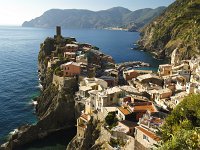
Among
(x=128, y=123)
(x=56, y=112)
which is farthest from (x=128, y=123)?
(x=56, y=112)

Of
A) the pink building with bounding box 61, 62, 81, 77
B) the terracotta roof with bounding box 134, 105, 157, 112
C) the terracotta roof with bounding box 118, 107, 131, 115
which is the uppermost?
the pink building with bounding box 61, 62, 81, 77

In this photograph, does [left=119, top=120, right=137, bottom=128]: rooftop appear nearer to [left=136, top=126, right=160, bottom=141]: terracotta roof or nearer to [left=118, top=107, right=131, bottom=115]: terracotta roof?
[left=118, top=107, right=131, bottom=115]: terracotta roof

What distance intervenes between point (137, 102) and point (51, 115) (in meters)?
21.3

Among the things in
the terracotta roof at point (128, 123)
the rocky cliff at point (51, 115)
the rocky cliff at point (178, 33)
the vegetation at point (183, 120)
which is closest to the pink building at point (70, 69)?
the rocky cliff at point (51, 115)

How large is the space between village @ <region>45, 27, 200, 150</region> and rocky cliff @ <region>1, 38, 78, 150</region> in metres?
2.20

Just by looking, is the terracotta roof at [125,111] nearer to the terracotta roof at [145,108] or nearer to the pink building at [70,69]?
the terracotta roof at [145,108]

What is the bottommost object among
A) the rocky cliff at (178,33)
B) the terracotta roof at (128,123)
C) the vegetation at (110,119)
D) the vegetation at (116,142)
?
the vegetation at (116,142)

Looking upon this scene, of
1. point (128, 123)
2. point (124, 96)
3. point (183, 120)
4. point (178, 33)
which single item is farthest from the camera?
point (178, 33)

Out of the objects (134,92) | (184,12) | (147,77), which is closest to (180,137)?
(134,92)

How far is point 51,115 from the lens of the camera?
211ft

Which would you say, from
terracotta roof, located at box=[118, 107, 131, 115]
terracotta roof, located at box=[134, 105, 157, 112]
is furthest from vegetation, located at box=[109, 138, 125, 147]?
terracotta roof, located at box=[134, 105, 157, 112]

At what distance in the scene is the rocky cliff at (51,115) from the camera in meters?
59.1

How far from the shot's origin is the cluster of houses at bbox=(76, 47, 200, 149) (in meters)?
41.9

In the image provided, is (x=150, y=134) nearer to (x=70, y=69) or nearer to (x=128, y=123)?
(x=128, y=123)
